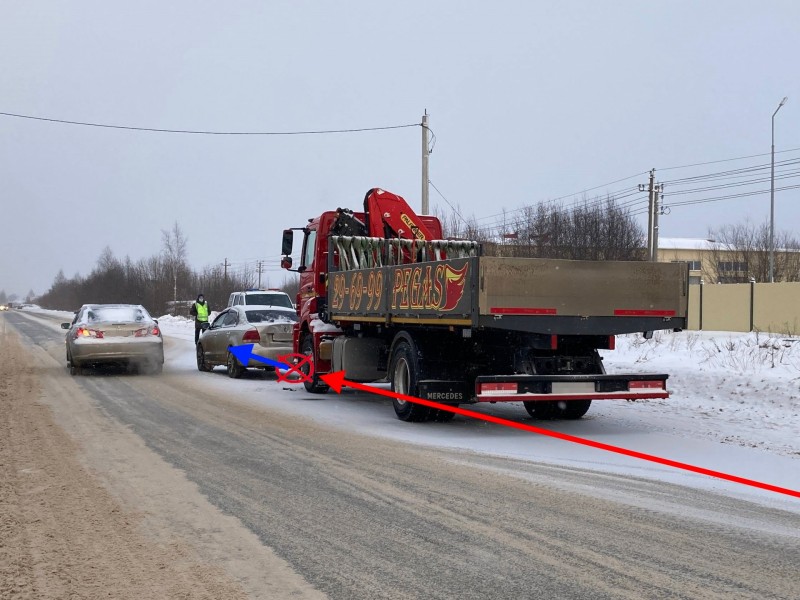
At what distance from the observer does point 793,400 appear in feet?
36.6

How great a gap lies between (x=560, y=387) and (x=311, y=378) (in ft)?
19.3

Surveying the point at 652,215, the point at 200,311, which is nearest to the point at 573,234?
the point at 652,215

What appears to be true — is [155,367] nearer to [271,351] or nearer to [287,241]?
[271,351]

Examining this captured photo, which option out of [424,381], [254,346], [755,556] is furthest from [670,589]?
[254,346]

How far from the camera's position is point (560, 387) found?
957 cm

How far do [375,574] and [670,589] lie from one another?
5.28 ft

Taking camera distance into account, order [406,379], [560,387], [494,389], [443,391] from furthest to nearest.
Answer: [406,379]
[443,391]
[560,387]
[494,389]

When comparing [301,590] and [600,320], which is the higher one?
[600,320]

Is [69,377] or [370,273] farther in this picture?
[69,377]

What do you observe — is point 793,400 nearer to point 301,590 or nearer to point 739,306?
point 301,590

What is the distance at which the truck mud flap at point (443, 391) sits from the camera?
10461 mm

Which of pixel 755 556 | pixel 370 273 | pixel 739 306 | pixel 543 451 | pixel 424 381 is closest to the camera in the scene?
pixel 755 556

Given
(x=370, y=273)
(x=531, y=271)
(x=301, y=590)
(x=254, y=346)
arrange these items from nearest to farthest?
1. (x=301, y=590)
2. (x=531, y=271)
3. (x=370, y=273)
4. (x=254, y=346)


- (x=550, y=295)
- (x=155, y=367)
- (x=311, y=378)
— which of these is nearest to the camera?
(x=550, y=295)
